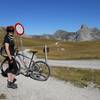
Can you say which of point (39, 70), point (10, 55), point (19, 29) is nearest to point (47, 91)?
point (10, 55)

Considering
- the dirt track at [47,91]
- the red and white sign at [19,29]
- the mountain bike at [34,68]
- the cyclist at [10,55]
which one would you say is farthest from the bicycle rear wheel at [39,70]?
the red and white sign at [19,29]

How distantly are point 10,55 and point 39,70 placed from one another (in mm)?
2629

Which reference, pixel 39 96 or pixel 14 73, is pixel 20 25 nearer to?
pixel 14 73

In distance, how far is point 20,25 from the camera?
61.1ft

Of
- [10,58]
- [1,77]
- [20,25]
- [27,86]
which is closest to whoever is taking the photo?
[10,58]

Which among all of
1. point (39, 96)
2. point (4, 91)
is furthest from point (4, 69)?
point (39, 96)

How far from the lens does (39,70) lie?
1534cm

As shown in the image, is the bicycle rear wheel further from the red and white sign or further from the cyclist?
the red and white sign

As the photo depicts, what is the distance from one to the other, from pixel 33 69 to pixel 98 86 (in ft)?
10.9

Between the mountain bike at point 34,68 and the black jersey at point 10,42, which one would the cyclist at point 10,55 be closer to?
the black jersey at point 10,42

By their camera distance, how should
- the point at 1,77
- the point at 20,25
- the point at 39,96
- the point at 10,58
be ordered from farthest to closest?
the point at 20,25
the point at 1,77
the point at 10,58
the point at 39,96

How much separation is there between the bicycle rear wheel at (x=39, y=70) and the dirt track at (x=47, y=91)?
1.06 feet

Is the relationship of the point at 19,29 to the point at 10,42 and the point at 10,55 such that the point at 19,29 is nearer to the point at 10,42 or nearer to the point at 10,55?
the point at 10,42

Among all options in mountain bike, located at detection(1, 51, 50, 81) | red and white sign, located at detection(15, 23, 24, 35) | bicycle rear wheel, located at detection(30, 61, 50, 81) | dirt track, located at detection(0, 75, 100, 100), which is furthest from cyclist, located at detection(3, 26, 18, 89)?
red and white sign, located at detection(15, 23, 24, 35)
